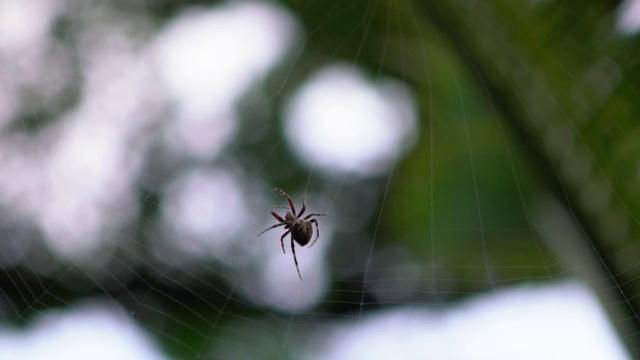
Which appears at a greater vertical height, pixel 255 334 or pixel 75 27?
pixel 75 27

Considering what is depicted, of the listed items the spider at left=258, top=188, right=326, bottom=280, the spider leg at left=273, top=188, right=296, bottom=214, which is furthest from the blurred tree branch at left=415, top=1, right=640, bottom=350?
the spider at left=258, top=188, right=326, bottom=280

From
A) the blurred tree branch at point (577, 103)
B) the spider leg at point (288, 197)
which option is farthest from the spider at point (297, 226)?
the blurred tree branch at point (577, 103)

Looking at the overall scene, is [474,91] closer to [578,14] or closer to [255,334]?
[578,14]

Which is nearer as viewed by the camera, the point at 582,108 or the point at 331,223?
the point at 582,108

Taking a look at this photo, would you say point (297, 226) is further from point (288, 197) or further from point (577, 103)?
point (577, 103)

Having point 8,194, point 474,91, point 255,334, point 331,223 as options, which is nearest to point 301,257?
point 331,223

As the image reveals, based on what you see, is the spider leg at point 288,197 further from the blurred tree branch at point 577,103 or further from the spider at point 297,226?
the blurred tree branch at point 577,103

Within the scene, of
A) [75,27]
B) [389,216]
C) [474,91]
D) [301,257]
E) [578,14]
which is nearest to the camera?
[578,14]

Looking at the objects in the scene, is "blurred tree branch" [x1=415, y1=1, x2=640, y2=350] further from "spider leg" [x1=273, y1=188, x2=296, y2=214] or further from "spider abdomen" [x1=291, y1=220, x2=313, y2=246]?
"spider abdomen" [x1=291, y1=220, x2=313, y2=246]
